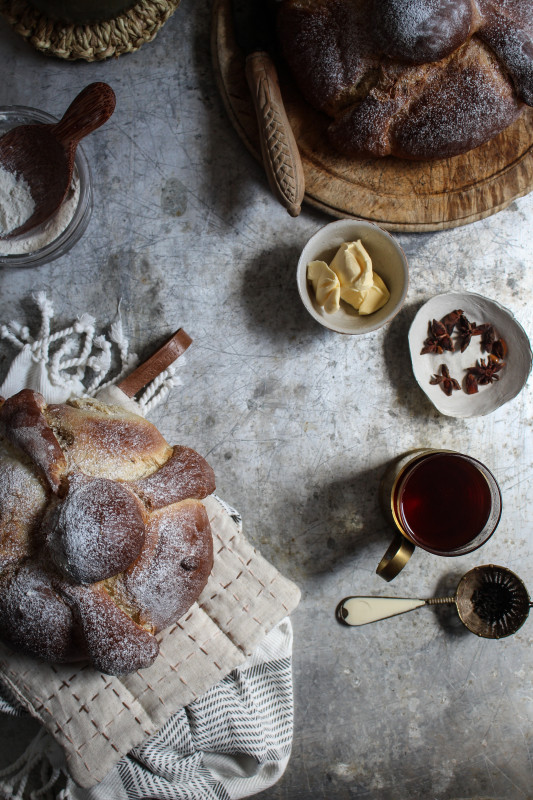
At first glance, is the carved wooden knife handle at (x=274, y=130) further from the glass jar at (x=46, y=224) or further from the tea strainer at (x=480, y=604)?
the tea strainer at (x=480, y=604)

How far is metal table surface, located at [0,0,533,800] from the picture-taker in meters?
1.23

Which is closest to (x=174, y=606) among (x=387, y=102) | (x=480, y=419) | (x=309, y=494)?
(x=309, y=494)

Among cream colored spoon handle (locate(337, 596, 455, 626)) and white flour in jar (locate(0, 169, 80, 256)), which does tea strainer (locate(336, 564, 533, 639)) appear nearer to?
cream colored spoon handle (locate(337, 596, 455, 626))

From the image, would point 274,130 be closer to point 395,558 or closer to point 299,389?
point 299,389

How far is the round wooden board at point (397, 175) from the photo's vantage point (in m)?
1.16

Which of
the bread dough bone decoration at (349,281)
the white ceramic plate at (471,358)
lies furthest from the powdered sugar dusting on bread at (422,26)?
the white ceramic plate at (471,358)

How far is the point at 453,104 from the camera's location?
1049 mm

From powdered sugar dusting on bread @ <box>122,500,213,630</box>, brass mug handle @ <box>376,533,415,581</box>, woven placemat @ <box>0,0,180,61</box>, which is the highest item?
woven placemat @ <box>0,0,180,61</box>

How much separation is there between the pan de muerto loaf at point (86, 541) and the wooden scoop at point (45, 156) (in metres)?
0.41

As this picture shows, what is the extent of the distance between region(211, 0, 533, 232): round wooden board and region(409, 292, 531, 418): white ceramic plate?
6.2 inches

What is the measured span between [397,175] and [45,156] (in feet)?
2.17

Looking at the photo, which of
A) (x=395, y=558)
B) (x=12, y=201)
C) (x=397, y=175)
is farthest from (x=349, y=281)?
(x=12, y=201)

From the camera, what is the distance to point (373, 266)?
1182mm

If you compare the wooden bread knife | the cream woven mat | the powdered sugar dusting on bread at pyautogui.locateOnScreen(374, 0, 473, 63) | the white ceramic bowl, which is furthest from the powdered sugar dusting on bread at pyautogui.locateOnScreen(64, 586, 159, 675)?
the powdered sugar dusting on bread at pyautogui.locateOnScreen(374, 0, 473, 63)
